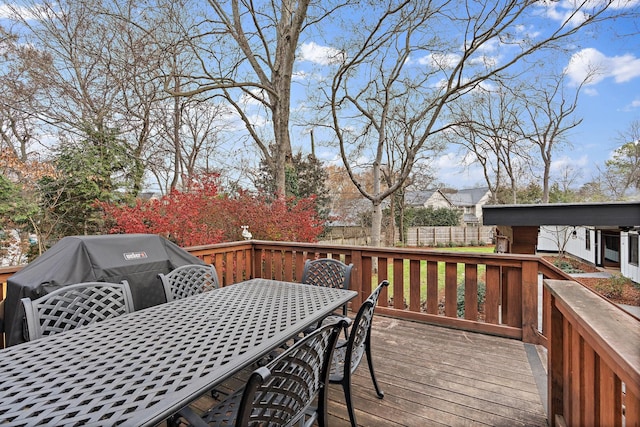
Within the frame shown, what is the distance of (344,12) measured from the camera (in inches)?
310

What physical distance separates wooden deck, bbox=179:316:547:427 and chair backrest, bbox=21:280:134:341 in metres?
0.85

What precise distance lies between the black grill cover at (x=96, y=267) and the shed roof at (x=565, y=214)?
3147 mm

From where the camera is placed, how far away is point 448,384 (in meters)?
2.21

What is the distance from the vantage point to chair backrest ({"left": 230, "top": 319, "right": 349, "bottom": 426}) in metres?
0.98

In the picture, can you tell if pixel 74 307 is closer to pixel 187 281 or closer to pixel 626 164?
pixel 187 281

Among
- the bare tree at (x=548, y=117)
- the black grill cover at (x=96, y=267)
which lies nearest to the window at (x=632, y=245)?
the black grill cover at (x=96, y=267)

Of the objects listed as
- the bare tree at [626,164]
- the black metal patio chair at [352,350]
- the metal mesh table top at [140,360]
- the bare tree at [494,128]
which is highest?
the bare tree at [494,128]

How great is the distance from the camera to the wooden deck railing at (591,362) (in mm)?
824

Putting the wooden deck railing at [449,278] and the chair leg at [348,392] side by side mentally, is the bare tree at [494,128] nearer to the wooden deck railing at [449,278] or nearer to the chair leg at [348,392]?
the wooden deck railing at [449,278]

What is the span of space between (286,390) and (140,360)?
603 mm

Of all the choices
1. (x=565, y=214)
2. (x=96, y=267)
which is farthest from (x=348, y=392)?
(x=565, y=214)

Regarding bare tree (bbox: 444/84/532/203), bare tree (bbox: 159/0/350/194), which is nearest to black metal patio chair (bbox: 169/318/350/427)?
bare tree (bbox: 159/0/350/194)

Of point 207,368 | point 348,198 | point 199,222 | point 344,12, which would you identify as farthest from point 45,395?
point 348,198

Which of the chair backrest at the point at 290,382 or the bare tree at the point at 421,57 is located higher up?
the bare tree at the point at 421,57
